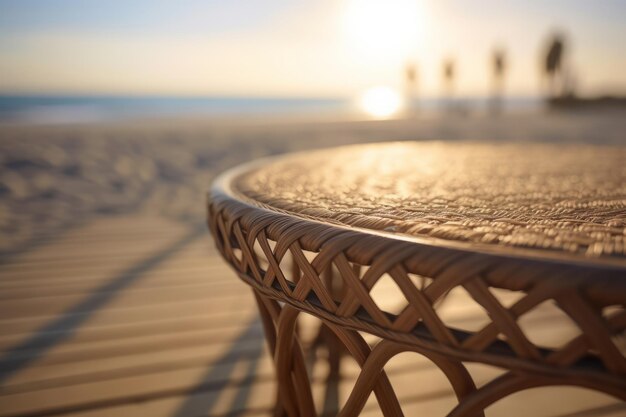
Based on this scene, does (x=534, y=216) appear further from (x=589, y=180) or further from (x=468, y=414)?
(x=589, y=180)

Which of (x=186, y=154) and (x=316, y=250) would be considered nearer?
(x=316, y=250)

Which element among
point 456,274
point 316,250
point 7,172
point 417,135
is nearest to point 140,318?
point 316,250

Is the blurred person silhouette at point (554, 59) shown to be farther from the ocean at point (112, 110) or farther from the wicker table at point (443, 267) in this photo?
the wicker table at point (443, 267)

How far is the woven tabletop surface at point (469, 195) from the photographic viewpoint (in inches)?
16.9

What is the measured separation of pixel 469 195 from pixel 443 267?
0.38 meters

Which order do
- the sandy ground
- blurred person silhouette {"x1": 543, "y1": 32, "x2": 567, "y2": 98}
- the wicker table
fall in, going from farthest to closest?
1. blurred person silhouette {"x1": 543, "y1": 32, "x2": 567, "y2": 98}
2. the sandy ground
3. the wicker table

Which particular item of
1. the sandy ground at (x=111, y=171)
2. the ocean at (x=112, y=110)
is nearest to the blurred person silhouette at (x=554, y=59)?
the ocean at (x=112, y=110)

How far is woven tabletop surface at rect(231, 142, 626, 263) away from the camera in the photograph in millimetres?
430

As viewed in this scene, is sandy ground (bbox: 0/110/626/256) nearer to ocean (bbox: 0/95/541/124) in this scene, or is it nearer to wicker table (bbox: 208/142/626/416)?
wicker table (bbox: 208/142/626/416)

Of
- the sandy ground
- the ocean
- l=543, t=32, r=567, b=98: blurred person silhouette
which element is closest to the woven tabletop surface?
the sandy ground

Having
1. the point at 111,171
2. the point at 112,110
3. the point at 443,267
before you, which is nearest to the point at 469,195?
the point at 443,267

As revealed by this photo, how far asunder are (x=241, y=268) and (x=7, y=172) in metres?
4.35

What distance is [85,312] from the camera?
1.38m

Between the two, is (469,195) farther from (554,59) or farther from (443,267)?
(554,59)
